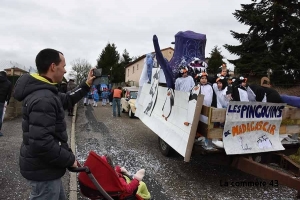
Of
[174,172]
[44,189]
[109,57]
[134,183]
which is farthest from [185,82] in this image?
[109,57]

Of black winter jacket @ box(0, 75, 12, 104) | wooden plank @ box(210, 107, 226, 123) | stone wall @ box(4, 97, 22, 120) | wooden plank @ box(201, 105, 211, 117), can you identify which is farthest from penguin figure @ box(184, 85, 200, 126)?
stone wall @ box(4, 97, 22, 120)

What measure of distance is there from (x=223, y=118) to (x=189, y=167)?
1970 millimetres

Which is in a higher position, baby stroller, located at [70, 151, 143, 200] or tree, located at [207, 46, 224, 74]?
tree, located at [207, 46, 224, 74]

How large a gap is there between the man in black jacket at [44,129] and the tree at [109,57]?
5520 cm

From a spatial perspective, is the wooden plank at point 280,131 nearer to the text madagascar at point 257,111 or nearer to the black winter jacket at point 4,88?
the text madagascar at point 257,111

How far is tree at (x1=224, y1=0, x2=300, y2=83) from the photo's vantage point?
61.7ft

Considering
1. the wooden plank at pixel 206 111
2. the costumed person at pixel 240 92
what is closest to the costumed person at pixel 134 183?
the wooden plank at pixel 206 111

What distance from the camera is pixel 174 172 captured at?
5480 millimetres

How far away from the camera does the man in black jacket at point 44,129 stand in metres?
2.14

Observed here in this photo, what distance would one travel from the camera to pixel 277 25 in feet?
68.0

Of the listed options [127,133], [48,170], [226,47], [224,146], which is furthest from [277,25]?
[48,170]

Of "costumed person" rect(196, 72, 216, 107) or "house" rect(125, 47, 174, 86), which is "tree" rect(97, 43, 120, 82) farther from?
"costumed person" rect(196, 72, 216, 107)

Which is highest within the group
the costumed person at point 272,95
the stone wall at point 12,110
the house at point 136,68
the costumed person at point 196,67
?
the house at point 136,68

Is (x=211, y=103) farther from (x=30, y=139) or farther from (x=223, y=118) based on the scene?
(x=30, y=139)
